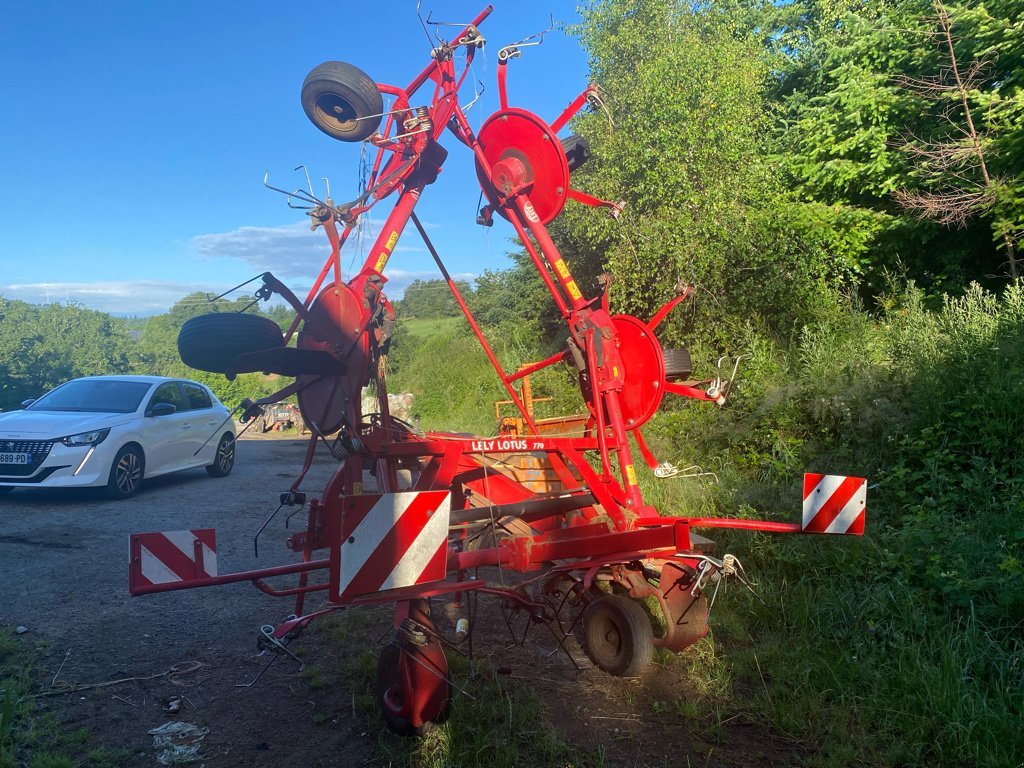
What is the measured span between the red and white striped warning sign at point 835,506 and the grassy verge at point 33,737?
3.58 meters

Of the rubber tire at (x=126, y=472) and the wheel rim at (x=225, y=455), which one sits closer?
the rubber tire at (x=126, y=472)

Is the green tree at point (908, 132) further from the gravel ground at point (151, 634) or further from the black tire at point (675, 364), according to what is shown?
the gravel ground at point (151, 634)

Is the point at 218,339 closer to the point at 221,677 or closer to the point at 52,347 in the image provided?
the point at 221,677

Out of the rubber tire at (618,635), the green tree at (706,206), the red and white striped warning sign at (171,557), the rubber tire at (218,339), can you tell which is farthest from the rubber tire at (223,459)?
the rubber tire at (618,635)

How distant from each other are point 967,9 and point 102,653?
36.4 feet

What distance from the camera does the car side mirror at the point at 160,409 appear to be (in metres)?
9.46

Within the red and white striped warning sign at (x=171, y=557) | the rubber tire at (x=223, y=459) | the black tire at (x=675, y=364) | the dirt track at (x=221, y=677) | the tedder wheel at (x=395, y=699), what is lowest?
the dirt track at (x=221, y=677)

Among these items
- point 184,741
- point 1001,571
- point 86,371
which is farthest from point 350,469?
point 86,371

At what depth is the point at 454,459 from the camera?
433 centimetres

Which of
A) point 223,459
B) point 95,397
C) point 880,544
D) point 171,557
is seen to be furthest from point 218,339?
point 223,459

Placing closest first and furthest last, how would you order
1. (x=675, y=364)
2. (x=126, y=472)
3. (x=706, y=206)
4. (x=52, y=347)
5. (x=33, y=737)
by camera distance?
(x=33, y=737) → (x=675, y=364) → (x=126, y=472) → (x=706, y=206) → (x=52, y=347)

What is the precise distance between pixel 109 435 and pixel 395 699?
21.9ft

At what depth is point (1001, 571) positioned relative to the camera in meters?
4.07

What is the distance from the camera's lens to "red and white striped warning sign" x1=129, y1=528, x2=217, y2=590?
11.1 ft
